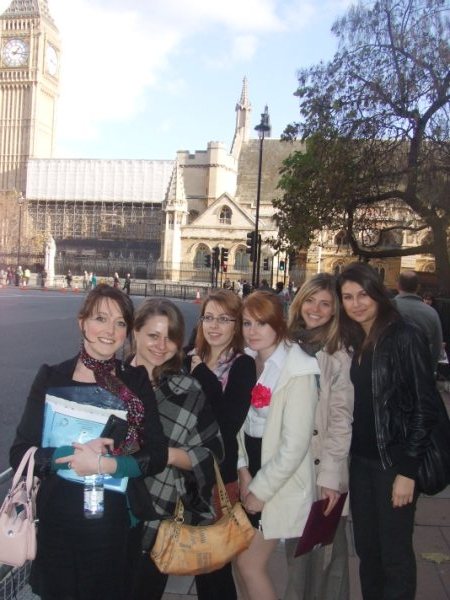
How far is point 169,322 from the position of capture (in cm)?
260

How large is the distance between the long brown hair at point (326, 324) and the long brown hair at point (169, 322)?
59 cm

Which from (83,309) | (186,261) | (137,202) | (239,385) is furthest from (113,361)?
(137,202)

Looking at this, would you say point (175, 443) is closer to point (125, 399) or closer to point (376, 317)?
point (125, 399)

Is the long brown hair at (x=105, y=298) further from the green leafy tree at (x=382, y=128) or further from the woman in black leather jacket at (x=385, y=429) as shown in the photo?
the green leafy tree at (x=382, y=128)

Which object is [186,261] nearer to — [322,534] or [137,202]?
[137,202]

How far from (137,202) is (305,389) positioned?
6875cm

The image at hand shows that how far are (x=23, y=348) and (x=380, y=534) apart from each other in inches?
382

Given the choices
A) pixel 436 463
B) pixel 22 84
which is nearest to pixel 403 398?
pixel 436 463

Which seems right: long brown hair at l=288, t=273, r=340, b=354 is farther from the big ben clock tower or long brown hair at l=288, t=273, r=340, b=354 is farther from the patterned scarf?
the big ben clock tower

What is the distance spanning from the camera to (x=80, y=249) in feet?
229

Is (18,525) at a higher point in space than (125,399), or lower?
lower

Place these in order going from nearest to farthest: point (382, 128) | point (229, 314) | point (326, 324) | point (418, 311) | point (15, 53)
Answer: point (229, 314), point (326, 324), point (418, 311), point (382, 128), point (15, 53)

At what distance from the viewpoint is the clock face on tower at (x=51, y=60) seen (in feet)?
293

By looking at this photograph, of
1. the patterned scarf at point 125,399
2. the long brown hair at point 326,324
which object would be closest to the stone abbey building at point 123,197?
the long brown hair at point 326,324
